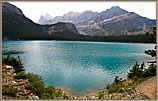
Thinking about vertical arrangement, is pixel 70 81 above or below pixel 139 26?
below

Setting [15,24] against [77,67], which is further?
[15,24]

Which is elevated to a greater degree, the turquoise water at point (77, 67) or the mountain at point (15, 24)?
the mountain at point (15, 24)

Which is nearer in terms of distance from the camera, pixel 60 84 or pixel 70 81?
pixel 60 84

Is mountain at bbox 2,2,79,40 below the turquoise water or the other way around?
the other way around

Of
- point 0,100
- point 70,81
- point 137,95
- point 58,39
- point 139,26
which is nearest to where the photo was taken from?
point 0,100

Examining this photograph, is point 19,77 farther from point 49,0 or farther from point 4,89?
point 49,0

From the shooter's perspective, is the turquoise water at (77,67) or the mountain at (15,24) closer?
the mountain at (15,24)

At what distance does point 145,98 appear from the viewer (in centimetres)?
353

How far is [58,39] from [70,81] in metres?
105

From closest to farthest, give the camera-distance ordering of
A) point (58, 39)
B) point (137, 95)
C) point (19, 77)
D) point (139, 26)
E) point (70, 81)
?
point (137, 95)
point (19, 77)
point (70, 81)
point (58, 39)
point (139, 26)

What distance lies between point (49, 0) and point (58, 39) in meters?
111

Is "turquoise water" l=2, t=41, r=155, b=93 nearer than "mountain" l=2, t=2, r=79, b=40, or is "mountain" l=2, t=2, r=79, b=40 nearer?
"mountain" l=2, t=2, r=79, b=40

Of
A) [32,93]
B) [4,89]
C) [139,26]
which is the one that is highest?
[139,26]

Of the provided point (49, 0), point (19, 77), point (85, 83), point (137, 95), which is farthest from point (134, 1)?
point (85, 83)
